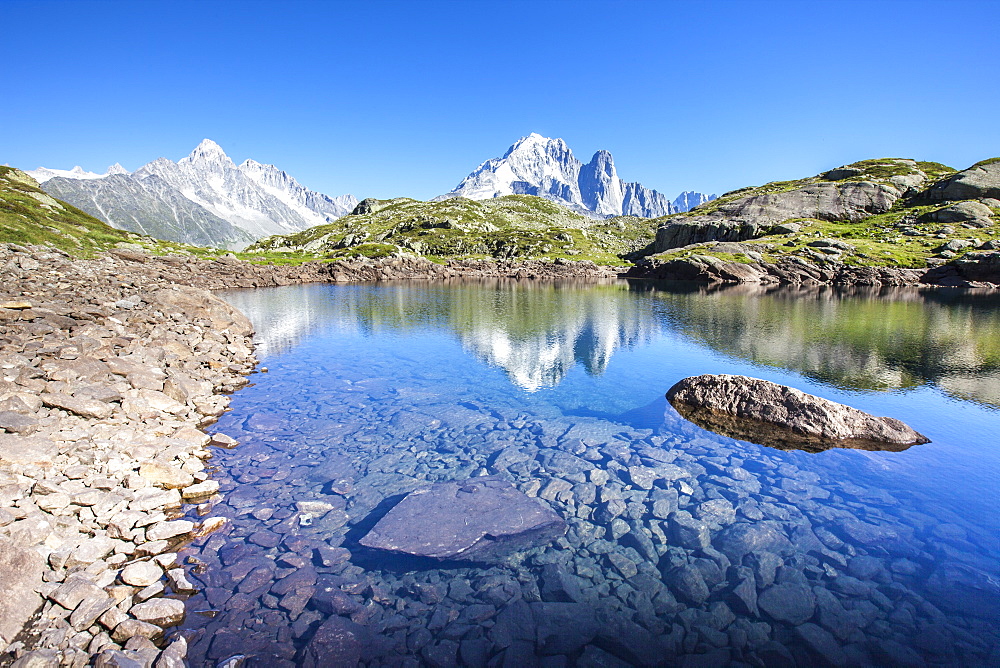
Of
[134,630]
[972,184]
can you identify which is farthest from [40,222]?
[972,184]

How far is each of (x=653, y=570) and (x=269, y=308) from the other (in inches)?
2502

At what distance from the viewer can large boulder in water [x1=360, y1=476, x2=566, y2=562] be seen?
429 inches

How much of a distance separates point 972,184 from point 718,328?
16033 cm

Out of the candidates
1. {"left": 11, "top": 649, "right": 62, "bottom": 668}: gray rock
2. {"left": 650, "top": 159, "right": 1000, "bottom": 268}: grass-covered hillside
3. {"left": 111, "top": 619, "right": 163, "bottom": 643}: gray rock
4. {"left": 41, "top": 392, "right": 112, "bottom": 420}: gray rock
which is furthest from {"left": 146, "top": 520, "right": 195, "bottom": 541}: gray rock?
{"left": 650, "top": 159, "right": 1000, "bottom": 268}: grass-covered hillside

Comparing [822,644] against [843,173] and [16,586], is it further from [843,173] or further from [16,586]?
[843,173]

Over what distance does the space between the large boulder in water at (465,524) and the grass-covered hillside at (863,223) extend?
122867 mm

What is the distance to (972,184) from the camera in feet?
435

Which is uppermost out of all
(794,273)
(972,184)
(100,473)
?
(972,184)

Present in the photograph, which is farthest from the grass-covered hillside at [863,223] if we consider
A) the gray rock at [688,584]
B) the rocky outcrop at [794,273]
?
the gray rock at [688,584]

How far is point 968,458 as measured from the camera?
16.7 m

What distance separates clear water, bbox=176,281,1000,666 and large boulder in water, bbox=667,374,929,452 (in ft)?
2.72

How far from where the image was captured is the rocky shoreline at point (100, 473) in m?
7.56

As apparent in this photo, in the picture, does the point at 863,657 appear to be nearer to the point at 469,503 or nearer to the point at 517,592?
the point at 517,592

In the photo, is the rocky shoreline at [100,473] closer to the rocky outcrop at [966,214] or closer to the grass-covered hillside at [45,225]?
the grass-covered hillside at [45,225]
